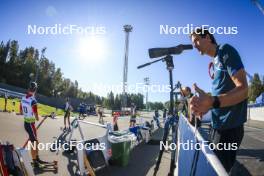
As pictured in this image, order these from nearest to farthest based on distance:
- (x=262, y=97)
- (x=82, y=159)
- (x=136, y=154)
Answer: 1. (x=82, y=159)
2. (x=136, y=154)
3. (x=262, y=97)

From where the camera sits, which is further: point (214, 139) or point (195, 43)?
point (214, 139)

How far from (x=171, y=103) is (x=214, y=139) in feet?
6.40

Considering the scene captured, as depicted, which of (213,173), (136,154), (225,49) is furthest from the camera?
(136,154)

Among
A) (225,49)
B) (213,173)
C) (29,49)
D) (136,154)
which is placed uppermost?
(29,49)

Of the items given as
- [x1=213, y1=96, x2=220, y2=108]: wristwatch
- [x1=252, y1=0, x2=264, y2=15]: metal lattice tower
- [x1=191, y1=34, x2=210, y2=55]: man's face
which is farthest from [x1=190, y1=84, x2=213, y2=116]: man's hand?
[x1=252, y1=0, x2=264, y2=15]: metal lattice tower

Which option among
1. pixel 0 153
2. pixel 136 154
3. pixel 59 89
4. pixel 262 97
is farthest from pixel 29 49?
pixel 0 153

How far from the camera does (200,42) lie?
9.05 ft

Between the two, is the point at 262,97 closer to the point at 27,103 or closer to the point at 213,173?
the point at 27,103

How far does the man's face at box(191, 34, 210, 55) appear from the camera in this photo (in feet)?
9.03

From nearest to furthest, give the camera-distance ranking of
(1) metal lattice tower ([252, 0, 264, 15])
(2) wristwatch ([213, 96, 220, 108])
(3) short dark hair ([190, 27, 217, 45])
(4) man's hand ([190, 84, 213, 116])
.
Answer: (4) man's hand ([190, 84, 213, 116]), (2) wristwatch ([213, 96, 220, 108]), (3) short dark hair ([190, 27, 217, 45]), (1) metal lattice tower ([252, 0, 264, 15])

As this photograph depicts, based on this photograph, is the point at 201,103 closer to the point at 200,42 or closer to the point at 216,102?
the point at 216,102

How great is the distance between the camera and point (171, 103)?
4.91 meters

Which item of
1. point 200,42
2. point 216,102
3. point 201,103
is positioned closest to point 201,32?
point 200,42

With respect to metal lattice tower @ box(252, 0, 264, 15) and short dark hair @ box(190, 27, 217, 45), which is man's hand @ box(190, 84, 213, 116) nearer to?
short dark hair @ box(190, 27, 217, 45)
